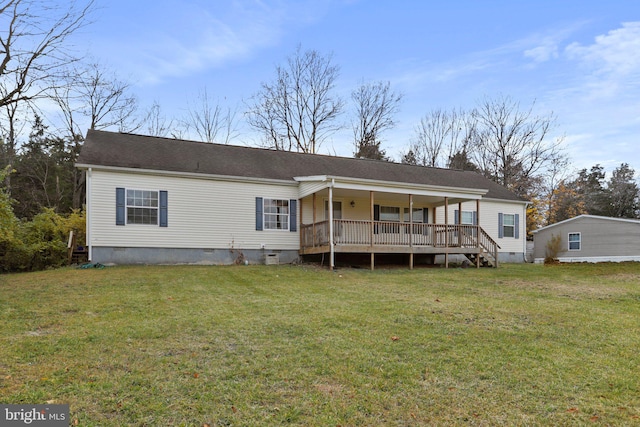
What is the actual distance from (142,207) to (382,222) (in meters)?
8.28

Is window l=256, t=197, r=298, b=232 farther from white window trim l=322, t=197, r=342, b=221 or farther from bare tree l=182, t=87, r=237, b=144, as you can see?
bare tree l=182, t=87, r=237, b=144

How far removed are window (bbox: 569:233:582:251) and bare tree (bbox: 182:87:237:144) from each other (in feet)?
72.4

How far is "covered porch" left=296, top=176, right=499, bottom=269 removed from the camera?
14.7 m

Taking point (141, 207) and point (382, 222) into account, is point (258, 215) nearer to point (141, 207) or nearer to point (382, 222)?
point (141, 207)

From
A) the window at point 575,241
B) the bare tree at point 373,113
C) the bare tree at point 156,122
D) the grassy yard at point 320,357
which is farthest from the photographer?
the bare tree at point 373,113

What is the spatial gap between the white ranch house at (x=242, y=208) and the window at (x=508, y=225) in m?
4.45

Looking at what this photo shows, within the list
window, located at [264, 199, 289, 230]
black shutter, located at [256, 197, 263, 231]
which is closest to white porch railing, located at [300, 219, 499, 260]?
window, located at [264, 199, 289, 230]

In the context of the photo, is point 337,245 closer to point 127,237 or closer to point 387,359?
point 127,237

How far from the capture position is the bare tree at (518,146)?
109 feet

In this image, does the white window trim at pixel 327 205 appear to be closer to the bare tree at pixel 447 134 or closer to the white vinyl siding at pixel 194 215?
the white vinyl siding at pixel 194 215

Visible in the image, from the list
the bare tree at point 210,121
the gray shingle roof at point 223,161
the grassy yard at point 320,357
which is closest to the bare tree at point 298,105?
the bare tree at point 210,121

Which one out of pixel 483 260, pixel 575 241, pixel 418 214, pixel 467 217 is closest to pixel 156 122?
pixel 418 214

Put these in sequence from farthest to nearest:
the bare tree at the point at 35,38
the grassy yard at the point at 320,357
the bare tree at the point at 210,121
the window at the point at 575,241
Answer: the bare tree at the point at 210,121 < the window at the point at 575,241 < the bare tree at the point at 35,38 < the grassy yard at the point at 320,357

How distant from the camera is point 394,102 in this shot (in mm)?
33125
